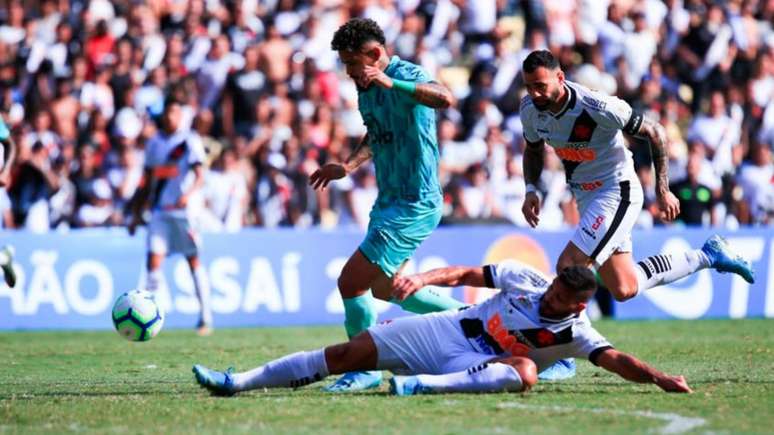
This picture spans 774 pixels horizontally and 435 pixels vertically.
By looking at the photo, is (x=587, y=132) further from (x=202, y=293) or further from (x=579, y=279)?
(x=202, y=293)

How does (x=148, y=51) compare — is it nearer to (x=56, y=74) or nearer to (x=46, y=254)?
(x=56, y=74)

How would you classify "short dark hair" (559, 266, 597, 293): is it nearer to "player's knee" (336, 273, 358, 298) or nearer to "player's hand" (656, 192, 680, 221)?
"player's knee" (336, 273, 358, 298)

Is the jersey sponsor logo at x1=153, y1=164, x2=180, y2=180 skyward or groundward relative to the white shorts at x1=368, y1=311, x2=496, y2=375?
skyward

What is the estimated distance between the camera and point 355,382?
10.3 metres

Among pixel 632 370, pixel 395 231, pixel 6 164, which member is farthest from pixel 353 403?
pixel 6 164

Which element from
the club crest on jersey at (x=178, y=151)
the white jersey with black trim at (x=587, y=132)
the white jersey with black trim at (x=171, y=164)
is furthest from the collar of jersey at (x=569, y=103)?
the club crest on jersey at (x=178, y=151)

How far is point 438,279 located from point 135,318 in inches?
160

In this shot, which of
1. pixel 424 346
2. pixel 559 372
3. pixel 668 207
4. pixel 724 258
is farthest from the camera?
pixel 724 258

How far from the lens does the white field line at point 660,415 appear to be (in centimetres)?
786

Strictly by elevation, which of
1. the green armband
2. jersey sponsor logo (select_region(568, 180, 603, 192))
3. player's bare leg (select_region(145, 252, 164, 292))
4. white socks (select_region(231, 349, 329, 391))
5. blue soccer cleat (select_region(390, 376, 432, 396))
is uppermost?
the green armband

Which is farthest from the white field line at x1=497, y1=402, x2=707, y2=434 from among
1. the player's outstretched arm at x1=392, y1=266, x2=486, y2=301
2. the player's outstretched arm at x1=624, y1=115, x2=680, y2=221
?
the player's outstretched arm at x1=624, y1=115, x2=680, y2=221

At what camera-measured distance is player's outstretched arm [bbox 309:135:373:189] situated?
1055 cm

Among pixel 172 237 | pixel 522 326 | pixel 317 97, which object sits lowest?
pixel 522 326

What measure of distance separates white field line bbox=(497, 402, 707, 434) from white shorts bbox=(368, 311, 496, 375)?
25.9 inches
